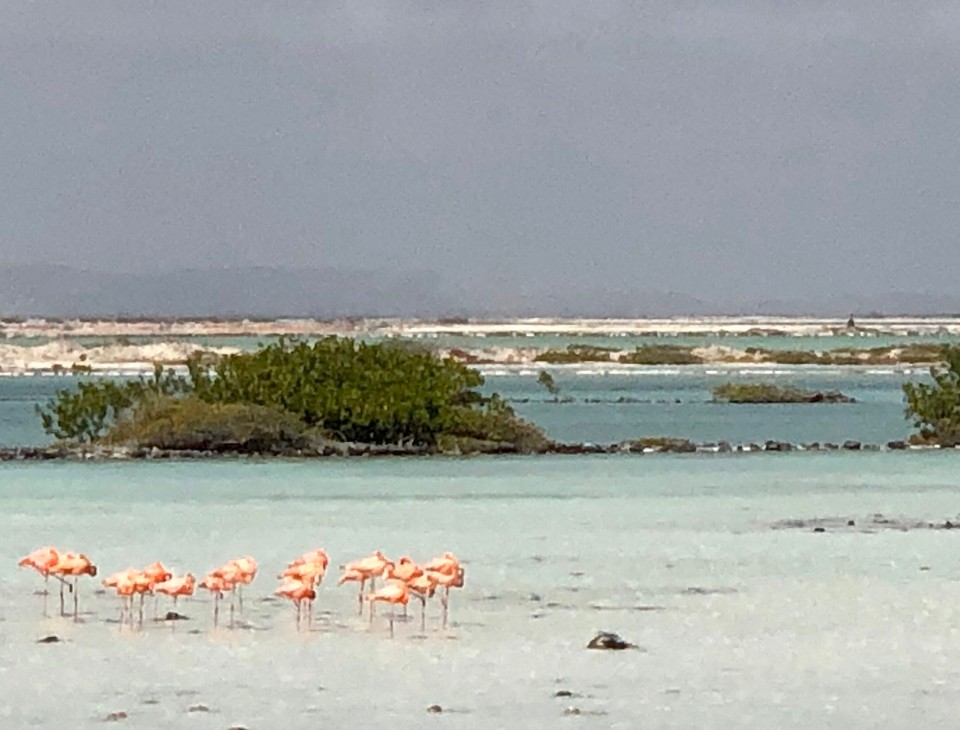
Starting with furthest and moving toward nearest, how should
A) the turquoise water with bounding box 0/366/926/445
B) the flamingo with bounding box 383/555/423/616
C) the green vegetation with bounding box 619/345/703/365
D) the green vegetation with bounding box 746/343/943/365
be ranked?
the green vegetation with bounding box 619/345/703/365 → the green vegetation with bounding box 746/343/943/365 → the turquoise water with bounding box 0/366/926/445 → the flamingo with bounding box 383/555/423/616

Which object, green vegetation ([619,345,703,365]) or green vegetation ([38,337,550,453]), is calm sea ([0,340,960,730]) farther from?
green vegetation ([619,345,703,365])

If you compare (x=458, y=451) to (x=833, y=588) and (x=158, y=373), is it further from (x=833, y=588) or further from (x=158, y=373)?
(x=833, y=588)

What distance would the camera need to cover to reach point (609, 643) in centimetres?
1262

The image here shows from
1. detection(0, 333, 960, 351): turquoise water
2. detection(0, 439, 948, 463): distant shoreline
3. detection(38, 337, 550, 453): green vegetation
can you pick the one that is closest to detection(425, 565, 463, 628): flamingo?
detection(0, 439, 948, 463): distant shoreline

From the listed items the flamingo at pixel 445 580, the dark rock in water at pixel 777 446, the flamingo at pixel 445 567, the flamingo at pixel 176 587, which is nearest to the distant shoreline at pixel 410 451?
the dark rock in water at pixel 777 446

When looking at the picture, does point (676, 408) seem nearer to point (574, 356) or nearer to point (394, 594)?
point (394, 594)

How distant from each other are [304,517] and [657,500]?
12.0 feet

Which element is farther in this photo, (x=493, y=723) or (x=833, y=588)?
(x=833, y=588)

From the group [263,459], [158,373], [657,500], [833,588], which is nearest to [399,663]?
[833,588]

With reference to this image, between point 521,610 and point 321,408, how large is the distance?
48.5 feet

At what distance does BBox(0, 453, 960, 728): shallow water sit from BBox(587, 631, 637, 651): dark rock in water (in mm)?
86

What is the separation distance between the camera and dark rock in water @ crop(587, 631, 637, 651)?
12578 millimetres

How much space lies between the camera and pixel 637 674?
460 inches

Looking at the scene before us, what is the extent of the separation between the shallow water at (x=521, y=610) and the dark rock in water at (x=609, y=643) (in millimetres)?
86
